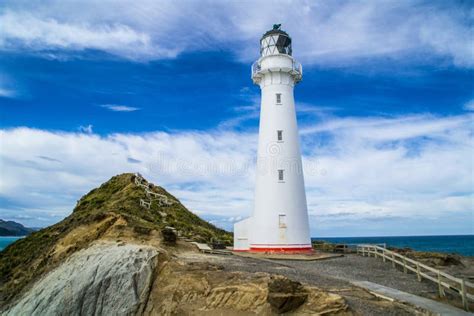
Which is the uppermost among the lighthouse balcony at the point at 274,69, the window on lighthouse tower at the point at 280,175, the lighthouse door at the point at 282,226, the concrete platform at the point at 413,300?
the lighthouse balcony at the point at 274,69

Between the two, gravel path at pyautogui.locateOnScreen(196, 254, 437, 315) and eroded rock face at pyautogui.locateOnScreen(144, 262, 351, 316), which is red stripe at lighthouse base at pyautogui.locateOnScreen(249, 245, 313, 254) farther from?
eroded rock face at pyautogui.locateOnScreen(144, 262, 351, 316)

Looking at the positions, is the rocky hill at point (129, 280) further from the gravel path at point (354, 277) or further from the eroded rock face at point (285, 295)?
the gravel path at point (354, 277)

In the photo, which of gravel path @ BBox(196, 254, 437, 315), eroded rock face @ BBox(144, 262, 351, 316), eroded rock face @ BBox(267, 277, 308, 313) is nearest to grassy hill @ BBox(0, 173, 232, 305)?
eroded rock face @ BBox(144, 262, 351, 316)

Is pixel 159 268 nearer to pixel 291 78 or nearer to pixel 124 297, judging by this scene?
pixel 124 297

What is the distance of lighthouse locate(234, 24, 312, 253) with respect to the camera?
74.7 ft

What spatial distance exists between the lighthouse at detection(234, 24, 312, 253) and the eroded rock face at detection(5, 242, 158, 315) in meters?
8.64

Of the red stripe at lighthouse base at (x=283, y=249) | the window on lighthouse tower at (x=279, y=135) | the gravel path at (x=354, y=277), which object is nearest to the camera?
the gravel path at (x=354, y=277)

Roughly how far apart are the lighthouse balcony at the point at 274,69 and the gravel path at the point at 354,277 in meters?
11.3

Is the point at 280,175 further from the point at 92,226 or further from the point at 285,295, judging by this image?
the point at 285,295

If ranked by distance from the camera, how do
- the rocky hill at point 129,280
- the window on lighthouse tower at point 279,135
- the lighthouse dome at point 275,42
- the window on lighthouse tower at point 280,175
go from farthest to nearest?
the lighthouse dome at point 275,42 → the window on lighthouse tower at point 279,135 → the window on lighthouse tower at point 280,175 → the rocky hill at point 129,280

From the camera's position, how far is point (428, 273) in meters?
17.2

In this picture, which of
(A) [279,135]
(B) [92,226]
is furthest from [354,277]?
(B) [92,226]

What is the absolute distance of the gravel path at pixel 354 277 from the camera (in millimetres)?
10938

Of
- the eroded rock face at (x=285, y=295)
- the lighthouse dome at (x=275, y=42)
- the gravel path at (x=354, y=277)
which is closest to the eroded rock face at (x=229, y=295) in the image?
the eroded rock face at (x=285, y=295)
